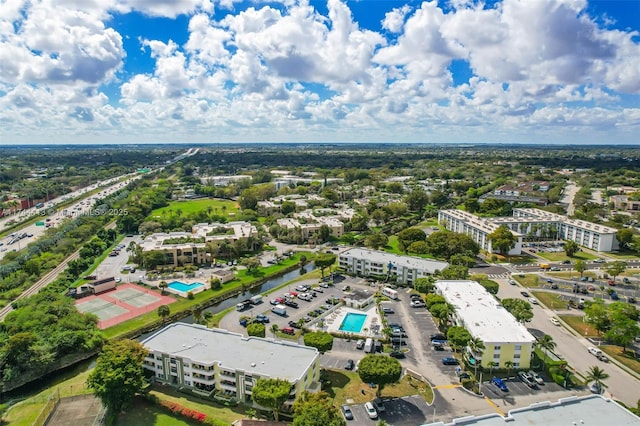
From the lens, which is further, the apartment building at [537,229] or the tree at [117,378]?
the apartment building at [537,229]

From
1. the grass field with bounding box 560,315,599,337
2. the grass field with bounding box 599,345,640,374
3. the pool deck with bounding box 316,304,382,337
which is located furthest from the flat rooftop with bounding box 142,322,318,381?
the grass field with bounding box 560,315,599,337

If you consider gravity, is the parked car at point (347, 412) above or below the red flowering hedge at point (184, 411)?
above

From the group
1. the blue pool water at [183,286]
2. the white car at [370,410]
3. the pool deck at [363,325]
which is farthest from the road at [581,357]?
the blue pool water at [183,286]

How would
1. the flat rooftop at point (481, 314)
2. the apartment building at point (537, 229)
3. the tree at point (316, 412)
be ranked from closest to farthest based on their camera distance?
the tree at point (316, 412) < the flat rooftop at point (481, 314) < the apartment building at point (537, 229)

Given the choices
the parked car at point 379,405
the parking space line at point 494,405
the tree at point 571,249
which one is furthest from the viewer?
the tree at point 571,249

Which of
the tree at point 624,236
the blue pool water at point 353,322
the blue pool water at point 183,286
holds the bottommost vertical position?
the blue pool water at point 183,286

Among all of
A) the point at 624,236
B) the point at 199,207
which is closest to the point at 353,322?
the point at 624,236

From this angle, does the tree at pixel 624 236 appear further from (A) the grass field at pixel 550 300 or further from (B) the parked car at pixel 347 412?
(B) the parked car at pixel 347 412
